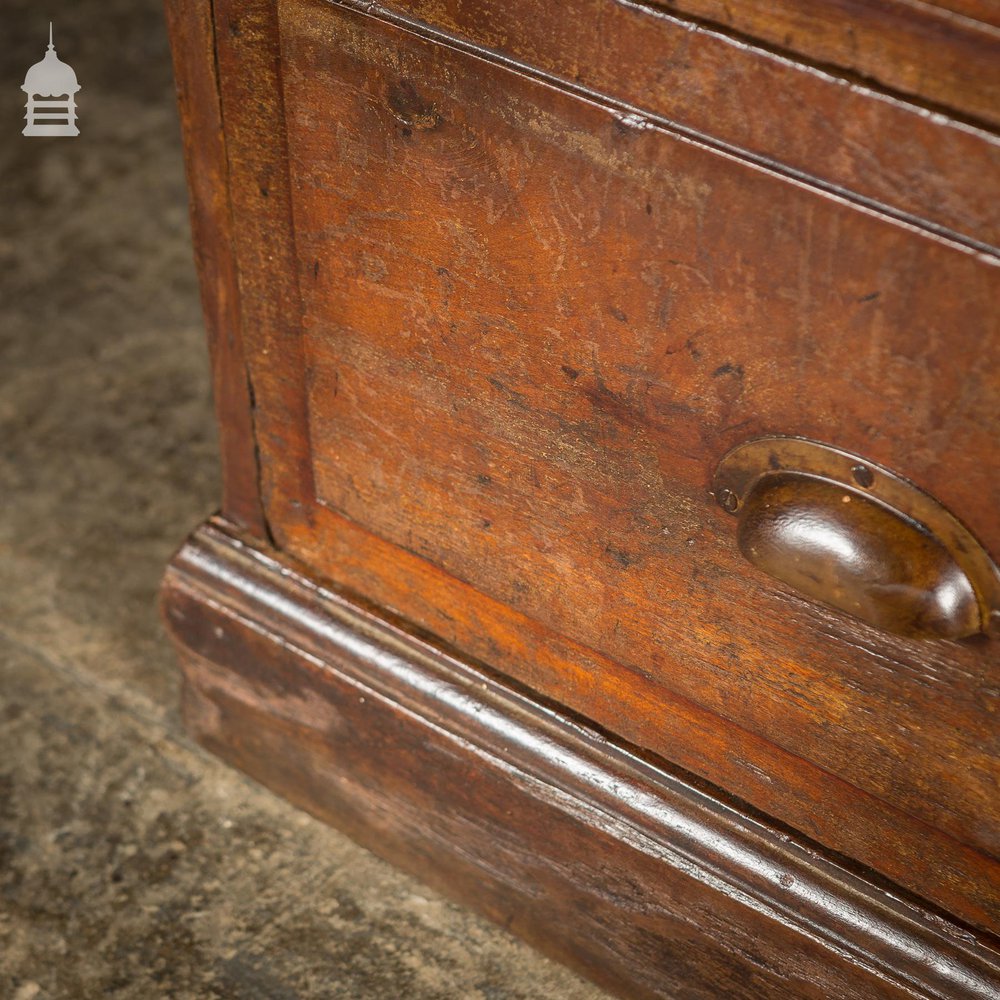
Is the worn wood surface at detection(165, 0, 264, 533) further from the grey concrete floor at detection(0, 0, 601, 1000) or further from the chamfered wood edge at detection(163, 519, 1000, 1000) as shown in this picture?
the grey concrete floor at detection(0, 0, 601, 1000)

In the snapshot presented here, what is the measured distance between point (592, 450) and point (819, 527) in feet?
0.74

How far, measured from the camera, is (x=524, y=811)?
1.34 meters

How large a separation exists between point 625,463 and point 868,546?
229 mm

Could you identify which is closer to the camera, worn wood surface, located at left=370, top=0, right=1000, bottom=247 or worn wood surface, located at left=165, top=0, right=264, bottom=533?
worn wood surface, located at left=370, top=0, right=1000, bottom=247

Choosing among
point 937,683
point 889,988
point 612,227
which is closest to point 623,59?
point 612,227

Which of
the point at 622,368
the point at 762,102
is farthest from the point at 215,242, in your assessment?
the point at 762,102

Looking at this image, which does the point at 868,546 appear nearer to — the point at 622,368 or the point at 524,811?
the point at 622,368

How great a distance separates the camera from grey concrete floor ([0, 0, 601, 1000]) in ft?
4.72

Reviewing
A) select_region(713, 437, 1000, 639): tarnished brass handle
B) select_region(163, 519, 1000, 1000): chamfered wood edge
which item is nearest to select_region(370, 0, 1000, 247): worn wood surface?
select_region(713, 437, 1000, 639): tarnished brass handle

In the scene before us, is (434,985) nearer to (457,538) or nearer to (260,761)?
(260,761)

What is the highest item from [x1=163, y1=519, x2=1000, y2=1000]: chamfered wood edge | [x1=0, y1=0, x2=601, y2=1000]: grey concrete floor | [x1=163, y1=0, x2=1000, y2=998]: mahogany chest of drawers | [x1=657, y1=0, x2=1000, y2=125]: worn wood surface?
[x1=657, y1=0, x2=1000, y2=125]: worn wood surface

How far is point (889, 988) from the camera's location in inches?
45.6

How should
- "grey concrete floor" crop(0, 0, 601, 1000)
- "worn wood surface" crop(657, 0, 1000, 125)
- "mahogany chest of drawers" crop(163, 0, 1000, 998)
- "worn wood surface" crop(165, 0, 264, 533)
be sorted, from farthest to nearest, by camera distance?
"grey concrete floor" crop(0, 0, 601, 1000)
"worn wood surface" crop(165, 0, 264, 533)
"mahogany chest of drawers" crop(163, 0, 1000, 998)
"worn wood surface" crop(657, 0, 1000, 125)

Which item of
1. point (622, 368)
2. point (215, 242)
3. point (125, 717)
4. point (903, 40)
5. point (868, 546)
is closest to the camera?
point (903, 40)
